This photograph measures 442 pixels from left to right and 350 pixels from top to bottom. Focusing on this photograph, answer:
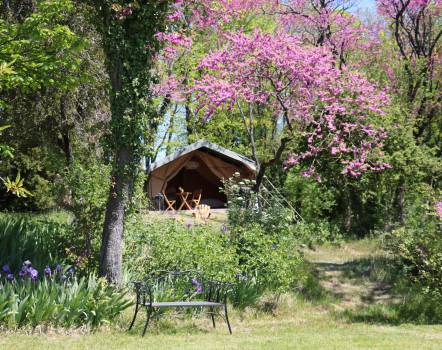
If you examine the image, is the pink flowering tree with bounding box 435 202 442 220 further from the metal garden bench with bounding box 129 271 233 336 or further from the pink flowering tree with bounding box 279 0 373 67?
the pink flowering tree with bounding box 279 0 373 67

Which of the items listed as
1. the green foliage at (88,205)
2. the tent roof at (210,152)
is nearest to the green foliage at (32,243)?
the green foliage at (88,205)

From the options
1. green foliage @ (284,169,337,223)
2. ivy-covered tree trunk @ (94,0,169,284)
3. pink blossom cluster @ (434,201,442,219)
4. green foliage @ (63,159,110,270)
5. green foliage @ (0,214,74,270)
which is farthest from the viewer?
green foliage @ (284,169,337,223)

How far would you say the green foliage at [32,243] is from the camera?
357 inches

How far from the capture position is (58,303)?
765 centimetres

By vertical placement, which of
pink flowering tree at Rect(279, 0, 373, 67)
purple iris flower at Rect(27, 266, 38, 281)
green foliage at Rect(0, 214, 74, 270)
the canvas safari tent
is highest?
pink flowering tree at Rect(279, 0, 373, 67)

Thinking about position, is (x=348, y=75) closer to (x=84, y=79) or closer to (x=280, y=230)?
(x=280, y=230)

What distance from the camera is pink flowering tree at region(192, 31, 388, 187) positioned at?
1435cm

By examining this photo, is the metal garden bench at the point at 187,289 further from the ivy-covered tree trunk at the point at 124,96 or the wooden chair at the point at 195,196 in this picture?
the wooden chair at the point at 195,196

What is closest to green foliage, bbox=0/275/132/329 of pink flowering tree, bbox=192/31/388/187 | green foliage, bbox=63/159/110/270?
green foliage, bbox=63/159/110/270

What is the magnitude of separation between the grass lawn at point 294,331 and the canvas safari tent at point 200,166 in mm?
10372

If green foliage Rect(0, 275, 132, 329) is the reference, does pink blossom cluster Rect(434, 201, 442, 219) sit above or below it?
above

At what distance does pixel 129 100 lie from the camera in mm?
8898

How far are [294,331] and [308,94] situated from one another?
24.1ft

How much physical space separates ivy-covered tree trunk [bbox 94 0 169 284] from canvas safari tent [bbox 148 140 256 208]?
1328cm
